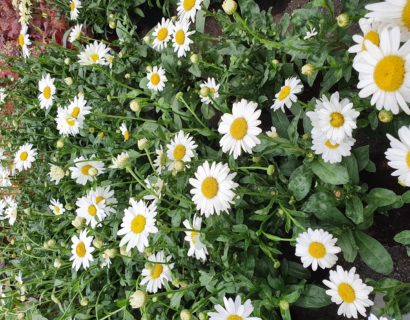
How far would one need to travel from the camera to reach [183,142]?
2012 millimetres

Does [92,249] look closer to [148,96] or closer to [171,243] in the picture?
[171,243]

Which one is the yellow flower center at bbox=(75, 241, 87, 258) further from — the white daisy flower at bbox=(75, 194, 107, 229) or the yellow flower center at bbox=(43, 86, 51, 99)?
the yellow flower center at bbox=(43, 86, 51, 99)

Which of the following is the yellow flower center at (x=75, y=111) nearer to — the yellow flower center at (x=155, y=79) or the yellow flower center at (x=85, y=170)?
the yellow flower center at (x=85, y=170)

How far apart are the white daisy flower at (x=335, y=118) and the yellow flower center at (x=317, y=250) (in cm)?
39

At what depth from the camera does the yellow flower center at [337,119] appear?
1.43 metres

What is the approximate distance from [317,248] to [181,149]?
80cm

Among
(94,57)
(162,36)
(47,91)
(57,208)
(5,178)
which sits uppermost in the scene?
(94,57)

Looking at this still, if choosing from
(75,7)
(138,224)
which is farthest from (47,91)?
(138,224)

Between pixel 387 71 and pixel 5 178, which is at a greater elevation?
pixel 5 178

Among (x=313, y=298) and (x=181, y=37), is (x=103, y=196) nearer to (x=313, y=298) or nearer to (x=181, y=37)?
(x=181, y=37)

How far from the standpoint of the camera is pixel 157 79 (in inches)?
96.2

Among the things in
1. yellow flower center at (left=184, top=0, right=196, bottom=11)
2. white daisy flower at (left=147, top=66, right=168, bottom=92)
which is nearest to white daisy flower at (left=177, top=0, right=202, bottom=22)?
yellow flower center at (left=184, top=0, right=196, bottom=11)

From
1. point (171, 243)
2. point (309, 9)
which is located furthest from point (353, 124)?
point (171, 243)

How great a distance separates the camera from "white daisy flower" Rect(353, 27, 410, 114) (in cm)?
116
